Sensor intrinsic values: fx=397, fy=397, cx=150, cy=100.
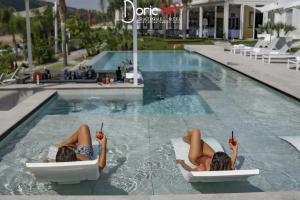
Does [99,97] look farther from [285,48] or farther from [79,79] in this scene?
[285,48]

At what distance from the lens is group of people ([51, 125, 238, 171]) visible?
4844 millimetres

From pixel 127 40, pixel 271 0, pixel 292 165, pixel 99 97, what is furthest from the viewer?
pixel 271 0

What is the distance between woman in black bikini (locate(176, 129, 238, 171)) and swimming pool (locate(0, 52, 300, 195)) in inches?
12.6

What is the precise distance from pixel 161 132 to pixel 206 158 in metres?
2.49

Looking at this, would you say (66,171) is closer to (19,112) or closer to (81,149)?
(81,149)

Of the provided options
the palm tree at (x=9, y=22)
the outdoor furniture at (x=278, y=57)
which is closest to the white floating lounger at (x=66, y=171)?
the outdoor furniture at (x=278, y=57)

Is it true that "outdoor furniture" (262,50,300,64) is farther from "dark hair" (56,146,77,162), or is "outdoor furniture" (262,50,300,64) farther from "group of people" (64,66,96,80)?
"dark hair" (56,146,77,162)

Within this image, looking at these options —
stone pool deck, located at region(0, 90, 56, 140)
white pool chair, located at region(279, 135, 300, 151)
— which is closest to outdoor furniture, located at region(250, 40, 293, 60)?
stone pool deck, located at region(0, 90, 56, 140)

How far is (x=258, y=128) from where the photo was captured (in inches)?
322

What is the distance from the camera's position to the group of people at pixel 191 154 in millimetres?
4844

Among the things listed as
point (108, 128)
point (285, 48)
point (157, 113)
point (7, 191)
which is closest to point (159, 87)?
point (157, 113)

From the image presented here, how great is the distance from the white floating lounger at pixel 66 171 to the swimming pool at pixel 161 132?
241mm

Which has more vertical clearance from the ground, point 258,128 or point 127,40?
point 127,40

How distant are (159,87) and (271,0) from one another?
101 ft
